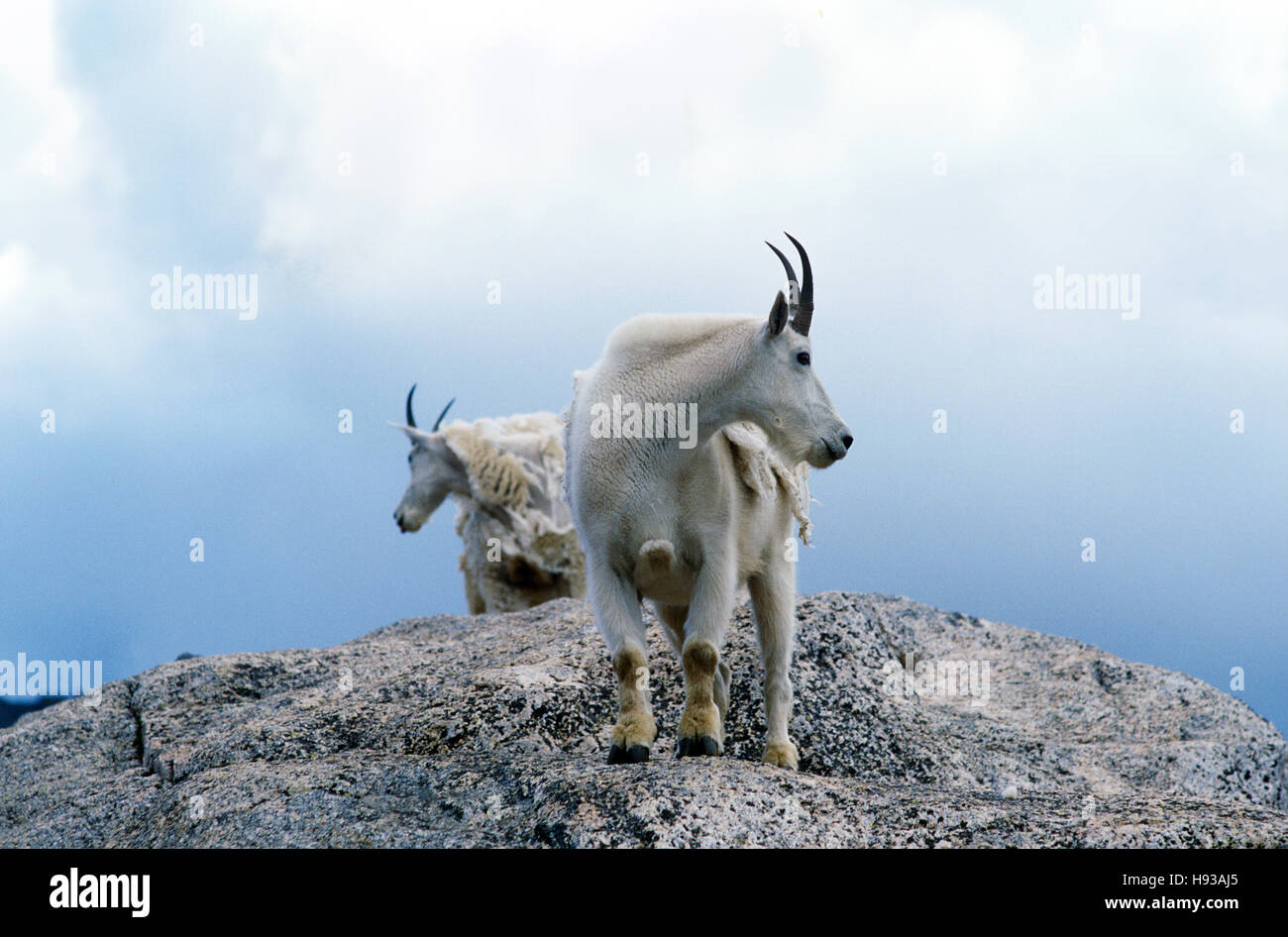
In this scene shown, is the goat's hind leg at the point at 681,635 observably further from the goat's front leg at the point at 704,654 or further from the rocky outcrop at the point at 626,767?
the goat's front leg at the point at 704,654

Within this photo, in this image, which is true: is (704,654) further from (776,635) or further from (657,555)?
(776,635)

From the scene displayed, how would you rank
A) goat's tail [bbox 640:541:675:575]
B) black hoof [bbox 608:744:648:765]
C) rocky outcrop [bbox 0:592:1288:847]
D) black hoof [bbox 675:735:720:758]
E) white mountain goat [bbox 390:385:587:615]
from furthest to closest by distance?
1. white mountain goat [bbox 390:385:587:615]
2. goat's tail [bbox 640:541:675:575]
3. black hoof [bbox 675:735:720:758]
4. black hoof [bbox 608:744:648:765]
5. rocky outcrop [bbox 0:592:1288:847]

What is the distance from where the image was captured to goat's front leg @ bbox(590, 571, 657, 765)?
5621 mm

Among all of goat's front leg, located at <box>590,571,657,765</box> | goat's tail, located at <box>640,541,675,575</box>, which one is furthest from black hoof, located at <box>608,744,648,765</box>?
goat's tail, located at <box>640,541,675,575</box>

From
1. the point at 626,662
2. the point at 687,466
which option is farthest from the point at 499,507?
the point at 626,662

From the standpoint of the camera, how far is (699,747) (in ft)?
18.8

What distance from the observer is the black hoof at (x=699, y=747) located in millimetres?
5719

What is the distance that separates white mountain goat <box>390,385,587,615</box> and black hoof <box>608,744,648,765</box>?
370 inches

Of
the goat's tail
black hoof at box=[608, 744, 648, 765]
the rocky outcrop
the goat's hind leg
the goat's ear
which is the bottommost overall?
the rocky outcrop

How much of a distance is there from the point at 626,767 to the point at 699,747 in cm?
48

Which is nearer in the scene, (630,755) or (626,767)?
(626,767)

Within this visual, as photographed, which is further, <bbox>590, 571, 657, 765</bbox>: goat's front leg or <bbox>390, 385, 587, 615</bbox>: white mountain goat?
<bbox>390, 385, 587, 615</bbox>: white mountain goat

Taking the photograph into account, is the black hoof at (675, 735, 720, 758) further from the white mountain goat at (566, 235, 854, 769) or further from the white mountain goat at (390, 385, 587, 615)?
the white mountain goat at (390, 385, 587, 615)
